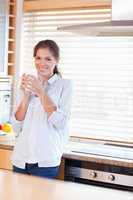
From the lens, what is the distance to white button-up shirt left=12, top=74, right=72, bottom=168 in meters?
2.46

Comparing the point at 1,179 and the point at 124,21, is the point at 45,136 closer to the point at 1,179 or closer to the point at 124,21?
the point at 1,179

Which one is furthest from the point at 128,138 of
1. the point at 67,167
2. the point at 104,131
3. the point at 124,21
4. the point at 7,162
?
the point at 124,21

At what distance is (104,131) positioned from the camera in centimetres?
336

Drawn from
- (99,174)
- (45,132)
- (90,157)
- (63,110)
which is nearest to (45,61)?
(63,110)

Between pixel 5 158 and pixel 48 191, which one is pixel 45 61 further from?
pixel 48 191

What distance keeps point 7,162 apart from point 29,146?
0.55 meters

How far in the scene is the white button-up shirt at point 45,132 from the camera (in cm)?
246

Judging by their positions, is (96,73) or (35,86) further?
(96,73)

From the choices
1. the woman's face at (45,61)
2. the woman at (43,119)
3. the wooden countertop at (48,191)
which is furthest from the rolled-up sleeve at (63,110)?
the wooden countertop at (48,191)

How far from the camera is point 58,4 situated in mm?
3434

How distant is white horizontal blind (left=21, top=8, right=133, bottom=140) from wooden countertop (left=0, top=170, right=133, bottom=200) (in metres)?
1.46

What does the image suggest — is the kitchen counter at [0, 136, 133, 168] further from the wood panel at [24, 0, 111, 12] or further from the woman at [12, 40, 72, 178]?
the wood panel at [24, 0, 111, 12]

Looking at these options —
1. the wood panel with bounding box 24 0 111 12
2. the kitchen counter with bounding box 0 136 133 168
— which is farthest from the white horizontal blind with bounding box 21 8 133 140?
the kitchen counter with bounding box 0 136 133 168

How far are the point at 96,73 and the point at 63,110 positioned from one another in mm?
992
